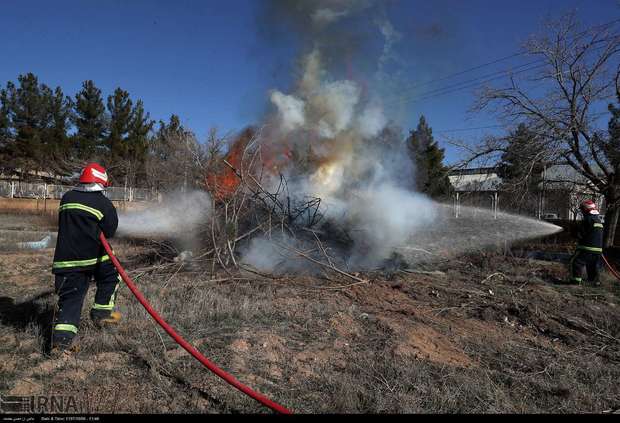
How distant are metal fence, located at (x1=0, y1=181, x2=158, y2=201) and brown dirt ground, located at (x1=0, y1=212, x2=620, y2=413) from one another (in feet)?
69.9

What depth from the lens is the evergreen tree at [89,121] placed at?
2997cm

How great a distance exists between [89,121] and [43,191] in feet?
20.0

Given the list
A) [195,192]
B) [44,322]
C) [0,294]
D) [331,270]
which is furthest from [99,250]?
[195,192]

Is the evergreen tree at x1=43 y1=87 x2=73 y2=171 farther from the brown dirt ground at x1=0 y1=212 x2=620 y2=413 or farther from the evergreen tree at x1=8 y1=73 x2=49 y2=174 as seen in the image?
the brown dirt ground at x1=0 y1=212 x2=620 y2=413

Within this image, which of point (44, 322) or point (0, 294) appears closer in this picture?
point (44, 322)

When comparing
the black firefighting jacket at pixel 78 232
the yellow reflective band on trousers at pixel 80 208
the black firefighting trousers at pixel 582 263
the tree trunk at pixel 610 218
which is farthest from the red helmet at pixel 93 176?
the tree trunk at pixel 610 218

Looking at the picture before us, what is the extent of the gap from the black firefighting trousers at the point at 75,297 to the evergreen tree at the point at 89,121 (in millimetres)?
28914

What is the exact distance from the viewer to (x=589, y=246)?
26.6 ft

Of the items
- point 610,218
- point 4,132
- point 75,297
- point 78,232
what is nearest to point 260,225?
point 78,232

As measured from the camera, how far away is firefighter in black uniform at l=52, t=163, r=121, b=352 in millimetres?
3881

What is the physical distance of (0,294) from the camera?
241 inches

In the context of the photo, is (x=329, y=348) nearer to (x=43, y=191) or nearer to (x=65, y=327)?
(x=65, y=327)
